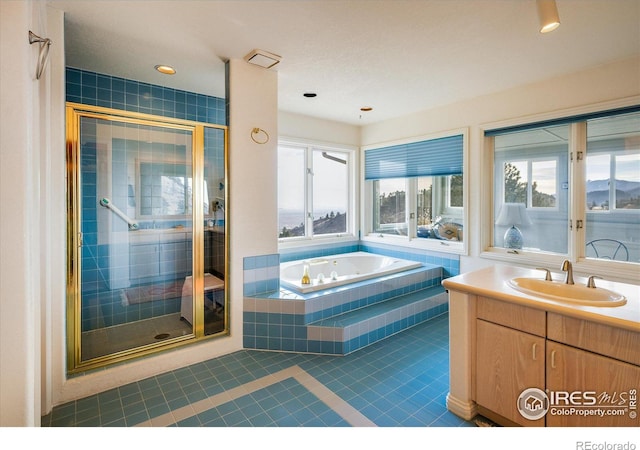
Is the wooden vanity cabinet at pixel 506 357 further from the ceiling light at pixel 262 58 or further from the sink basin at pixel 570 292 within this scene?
the ceiling light at pixel 262 58

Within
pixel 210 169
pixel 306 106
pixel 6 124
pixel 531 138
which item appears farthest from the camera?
pixel 306 106

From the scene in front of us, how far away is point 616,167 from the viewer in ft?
8.88

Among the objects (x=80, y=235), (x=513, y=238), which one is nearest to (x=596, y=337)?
(x=513, y=238)

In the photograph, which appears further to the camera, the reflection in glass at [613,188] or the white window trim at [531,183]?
the white window trim at [531,183]

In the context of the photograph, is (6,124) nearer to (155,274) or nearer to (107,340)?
(107,340)

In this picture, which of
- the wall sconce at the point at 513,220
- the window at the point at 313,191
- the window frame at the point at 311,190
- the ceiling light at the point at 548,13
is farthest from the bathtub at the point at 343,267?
the ceiling light at the point at 548,13

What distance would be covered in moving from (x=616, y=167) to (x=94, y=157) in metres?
4.38

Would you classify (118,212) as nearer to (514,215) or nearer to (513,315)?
(513,315)

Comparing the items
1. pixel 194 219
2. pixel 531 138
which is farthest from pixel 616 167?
pixel 194 219

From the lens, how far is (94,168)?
256 centimetres

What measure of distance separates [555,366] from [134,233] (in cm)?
324

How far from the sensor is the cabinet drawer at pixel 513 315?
1535mm

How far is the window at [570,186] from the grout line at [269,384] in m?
2.52

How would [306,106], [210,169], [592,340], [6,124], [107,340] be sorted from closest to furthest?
1. [6,124]
2. [592,340]
3. [107,340]
4. [210,169]
5. [306,106]
